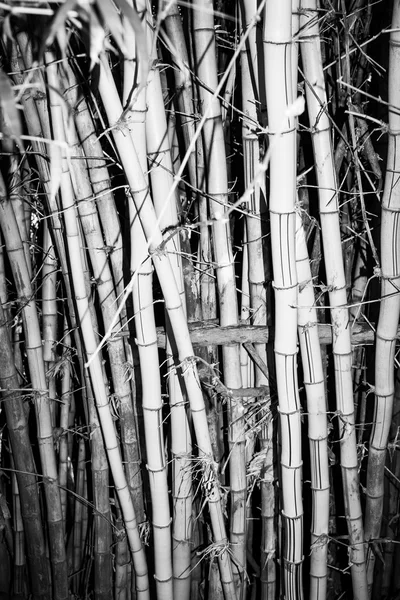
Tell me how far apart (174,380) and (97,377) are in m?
0.19

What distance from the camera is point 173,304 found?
1239 mm

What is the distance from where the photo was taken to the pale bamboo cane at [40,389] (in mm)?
1471

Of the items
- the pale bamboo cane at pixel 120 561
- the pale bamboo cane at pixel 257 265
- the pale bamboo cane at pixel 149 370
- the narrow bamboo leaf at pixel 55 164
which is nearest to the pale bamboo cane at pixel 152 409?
the pale bamboo cane at pixel 149 370

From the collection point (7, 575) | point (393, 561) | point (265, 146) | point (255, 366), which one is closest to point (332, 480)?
point (393, 561)

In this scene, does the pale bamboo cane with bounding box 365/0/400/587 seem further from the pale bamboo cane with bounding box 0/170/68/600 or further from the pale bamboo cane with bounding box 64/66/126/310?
the pale bamboo cane with bounding box 0/170/68/600

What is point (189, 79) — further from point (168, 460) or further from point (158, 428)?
point (168, 460)

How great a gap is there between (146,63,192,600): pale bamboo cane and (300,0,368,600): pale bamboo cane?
32 centimetres

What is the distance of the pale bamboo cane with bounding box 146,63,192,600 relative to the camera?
1188 millimetres

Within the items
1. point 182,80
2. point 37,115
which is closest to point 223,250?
point 182,80

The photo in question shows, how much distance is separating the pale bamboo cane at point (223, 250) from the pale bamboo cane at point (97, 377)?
260 mm

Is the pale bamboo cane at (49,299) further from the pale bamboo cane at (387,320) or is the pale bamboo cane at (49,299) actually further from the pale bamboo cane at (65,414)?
the pale bamboo cane at (387,320)

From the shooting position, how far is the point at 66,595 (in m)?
1.68

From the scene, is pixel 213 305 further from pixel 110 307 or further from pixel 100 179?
pixel 100 179

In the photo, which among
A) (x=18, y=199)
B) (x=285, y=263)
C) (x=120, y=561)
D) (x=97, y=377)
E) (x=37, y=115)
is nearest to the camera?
(x=285, y=263)
